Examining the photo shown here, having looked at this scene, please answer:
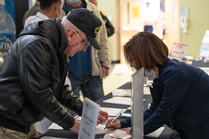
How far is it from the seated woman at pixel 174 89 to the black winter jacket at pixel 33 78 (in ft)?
1.37

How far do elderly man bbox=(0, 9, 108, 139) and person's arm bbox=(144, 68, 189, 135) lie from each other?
0.45 meters

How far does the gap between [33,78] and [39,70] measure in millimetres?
49

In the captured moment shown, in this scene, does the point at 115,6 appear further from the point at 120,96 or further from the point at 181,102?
the point at 181,102

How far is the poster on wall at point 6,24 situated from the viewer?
345 centimetres

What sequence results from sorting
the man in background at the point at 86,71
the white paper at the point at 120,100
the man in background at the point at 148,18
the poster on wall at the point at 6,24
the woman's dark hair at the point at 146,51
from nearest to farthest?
1. the woman's dark hair at the point at 146,51
2. the white paper at the point at 120,100
3. the man in background at the point at 86,71
4. the poster on wall at the point at 6,24
5. the man in background at the point at 148,18

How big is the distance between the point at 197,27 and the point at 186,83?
689cm

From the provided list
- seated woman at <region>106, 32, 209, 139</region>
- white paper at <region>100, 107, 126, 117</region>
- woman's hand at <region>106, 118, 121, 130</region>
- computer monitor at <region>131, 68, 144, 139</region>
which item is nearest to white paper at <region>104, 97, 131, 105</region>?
white paper at <region>100, 107, 126, 117</region>

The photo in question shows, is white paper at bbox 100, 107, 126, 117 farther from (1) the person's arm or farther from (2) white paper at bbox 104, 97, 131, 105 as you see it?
(1) the person's arm

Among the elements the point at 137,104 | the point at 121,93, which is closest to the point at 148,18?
the point at 121,93

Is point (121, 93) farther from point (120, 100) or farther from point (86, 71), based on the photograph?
point (86, 71)

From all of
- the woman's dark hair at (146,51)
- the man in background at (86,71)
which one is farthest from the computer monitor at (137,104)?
the man in background at (86,71)

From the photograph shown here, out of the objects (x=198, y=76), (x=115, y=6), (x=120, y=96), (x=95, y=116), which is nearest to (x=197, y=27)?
(x=115, y=6)

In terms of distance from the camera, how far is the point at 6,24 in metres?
3.54

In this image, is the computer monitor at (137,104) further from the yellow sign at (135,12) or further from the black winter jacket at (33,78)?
the yellow sign at (135,12)
